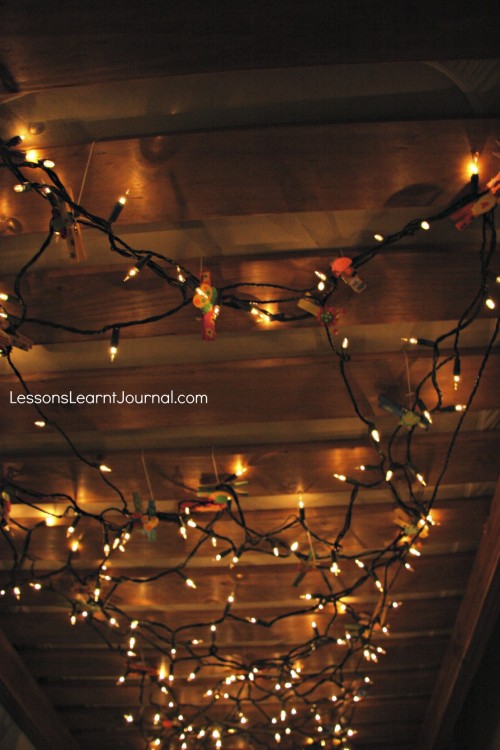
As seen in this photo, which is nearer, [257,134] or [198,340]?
[257,134]

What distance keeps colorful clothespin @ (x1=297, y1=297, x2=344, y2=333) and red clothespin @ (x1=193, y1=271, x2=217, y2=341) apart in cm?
20

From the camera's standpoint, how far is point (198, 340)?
3.93 ft

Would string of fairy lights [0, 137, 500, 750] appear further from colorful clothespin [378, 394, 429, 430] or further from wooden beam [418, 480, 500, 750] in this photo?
wooden beam [418, 480, 500, 750]

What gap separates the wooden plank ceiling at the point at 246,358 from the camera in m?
0.84

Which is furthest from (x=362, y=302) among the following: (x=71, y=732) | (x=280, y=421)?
(x=71, y=732)

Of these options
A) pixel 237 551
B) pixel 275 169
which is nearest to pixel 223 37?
pixel 275 169

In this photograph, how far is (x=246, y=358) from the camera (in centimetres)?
124

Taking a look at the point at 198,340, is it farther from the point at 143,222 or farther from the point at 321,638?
the point at 321,638

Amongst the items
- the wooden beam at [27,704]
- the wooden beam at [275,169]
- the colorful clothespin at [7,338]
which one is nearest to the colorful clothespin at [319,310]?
the wooden beam at [275,169]

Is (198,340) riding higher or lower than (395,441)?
higher

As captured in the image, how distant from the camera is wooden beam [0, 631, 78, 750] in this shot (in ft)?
5.81

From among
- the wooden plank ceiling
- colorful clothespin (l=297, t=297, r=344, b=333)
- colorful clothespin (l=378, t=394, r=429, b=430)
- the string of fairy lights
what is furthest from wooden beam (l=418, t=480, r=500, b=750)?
colorful clothespin (l=297, t=297, r=344, b=333)

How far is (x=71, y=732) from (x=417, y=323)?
2560mm

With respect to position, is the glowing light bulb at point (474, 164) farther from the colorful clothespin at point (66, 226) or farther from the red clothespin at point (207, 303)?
the colorful clothespin at point (66, 226)
